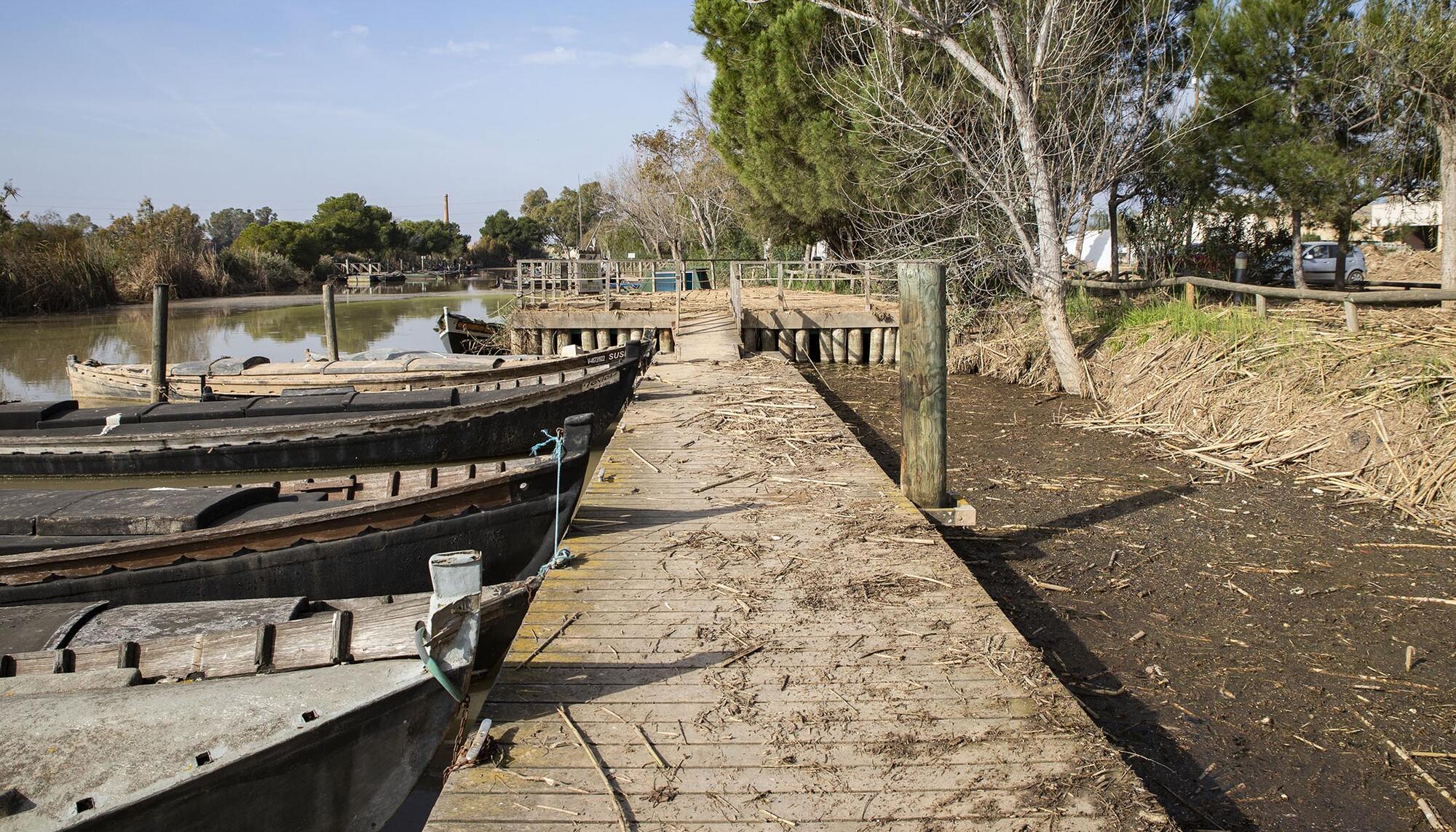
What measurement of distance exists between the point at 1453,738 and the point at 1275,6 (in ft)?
51.9

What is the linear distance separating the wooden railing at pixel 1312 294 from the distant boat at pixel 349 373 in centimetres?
853

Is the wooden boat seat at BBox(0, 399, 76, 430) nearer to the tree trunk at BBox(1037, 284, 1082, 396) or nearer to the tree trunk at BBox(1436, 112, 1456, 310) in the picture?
the tree trunk at BBox(1037, 284, 1082, 396)

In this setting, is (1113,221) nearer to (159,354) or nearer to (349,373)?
(349,373)

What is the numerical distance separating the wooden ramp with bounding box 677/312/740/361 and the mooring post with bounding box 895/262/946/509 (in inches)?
332

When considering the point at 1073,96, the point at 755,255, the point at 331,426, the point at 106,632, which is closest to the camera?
the point at 106,632

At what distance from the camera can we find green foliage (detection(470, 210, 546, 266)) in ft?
324

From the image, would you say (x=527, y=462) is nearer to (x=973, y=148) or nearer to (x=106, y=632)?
(x=106, y=632)

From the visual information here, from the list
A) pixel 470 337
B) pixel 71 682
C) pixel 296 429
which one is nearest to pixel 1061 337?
pixel 296 429

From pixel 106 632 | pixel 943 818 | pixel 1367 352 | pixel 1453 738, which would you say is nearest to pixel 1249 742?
pixel 1453 738

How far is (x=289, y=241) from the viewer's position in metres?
63.9

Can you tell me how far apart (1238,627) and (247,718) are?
573 centimetres

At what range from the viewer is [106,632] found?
14.4 ft

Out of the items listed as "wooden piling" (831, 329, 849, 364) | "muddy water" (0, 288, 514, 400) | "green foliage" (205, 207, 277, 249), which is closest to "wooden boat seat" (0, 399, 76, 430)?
"muddy water" (0, 288, 514, 400)

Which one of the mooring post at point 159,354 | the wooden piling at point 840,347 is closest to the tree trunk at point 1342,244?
the wooden piling at point 840,347
